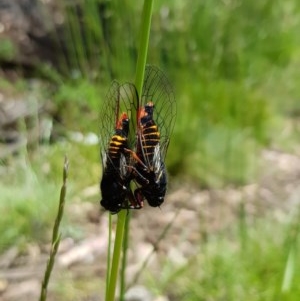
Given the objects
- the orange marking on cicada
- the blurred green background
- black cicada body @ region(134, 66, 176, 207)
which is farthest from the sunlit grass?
the orange marking on cicada

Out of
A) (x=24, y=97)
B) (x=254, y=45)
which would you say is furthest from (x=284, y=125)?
(x=24, y=97)

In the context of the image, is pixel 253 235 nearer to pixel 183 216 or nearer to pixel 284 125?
pixel 183 216

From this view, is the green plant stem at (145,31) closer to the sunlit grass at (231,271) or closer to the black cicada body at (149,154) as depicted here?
the black cicada body at (149,154)

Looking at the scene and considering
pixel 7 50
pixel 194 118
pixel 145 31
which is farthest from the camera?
pixel 7 50

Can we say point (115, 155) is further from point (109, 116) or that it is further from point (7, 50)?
point (7, 50)

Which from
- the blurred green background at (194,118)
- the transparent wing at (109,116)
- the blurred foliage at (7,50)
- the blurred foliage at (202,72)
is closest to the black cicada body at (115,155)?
the transparent wing at (109,116)

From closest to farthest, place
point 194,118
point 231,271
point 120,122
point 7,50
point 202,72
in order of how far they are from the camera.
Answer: point 120,122 < point 231,271 < point 194,118 < point 202,72 < point 7,50

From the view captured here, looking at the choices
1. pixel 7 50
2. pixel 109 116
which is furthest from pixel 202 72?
pixel 109 116
